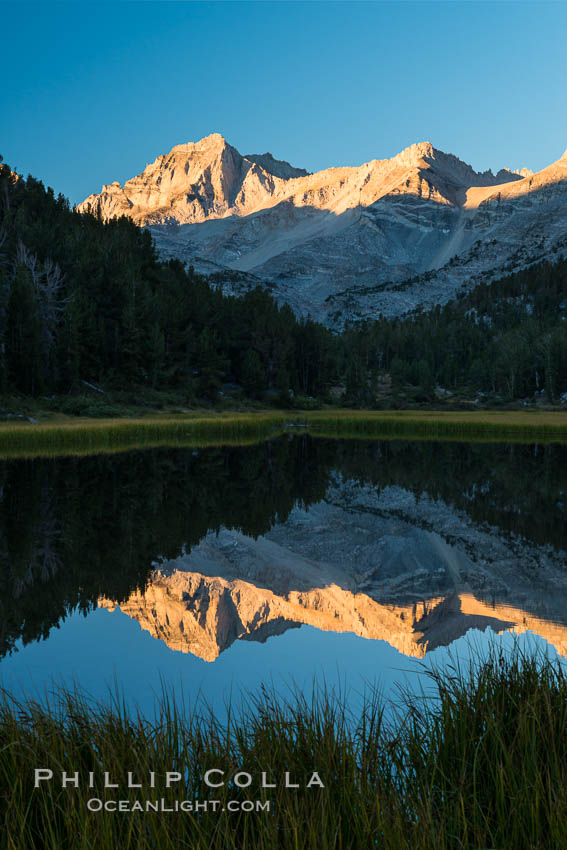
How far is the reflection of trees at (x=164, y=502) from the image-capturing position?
10930mm

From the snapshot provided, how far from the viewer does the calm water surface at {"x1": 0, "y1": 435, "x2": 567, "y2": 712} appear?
24.8ft

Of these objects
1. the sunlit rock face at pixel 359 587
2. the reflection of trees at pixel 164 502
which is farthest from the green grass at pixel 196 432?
the sunlit rock face at pixel 359 587

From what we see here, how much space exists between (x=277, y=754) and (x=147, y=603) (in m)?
6.48

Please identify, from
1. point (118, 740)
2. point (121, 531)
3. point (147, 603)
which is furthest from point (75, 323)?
point (118, 740)

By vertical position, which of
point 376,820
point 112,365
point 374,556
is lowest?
point 374,556

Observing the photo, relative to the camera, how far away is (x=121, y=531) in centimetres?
1516

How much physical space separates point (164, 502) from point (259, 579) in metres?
8.12

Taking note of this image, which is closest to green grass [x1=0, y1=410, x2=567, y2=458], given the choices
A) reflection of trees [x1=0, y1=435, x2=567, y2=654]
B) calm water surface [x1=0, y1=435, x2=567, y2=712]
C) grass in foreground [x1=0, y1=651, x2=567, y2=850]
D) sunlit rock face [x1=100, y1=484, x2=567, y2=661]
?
reflection of trees [x1=0, y1=435, x2=567, y2=654]

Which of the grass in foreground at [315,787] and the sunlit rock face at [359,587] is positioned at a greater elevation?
the grass in foreground at [315,787]

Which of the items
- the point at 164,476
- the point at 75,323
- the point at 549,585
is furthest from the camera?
the point at 75,323

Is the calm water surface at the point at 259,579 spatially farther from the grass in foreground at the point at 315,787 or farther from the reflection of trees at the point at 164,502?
the grass in foreground at the point at 315,787

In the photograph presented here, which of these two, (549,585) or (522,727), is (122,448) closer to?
(549,585)

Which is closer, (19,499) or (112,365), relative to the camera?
(19,499)

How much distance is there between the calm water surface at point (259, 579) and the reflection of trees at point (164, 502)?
84mm
